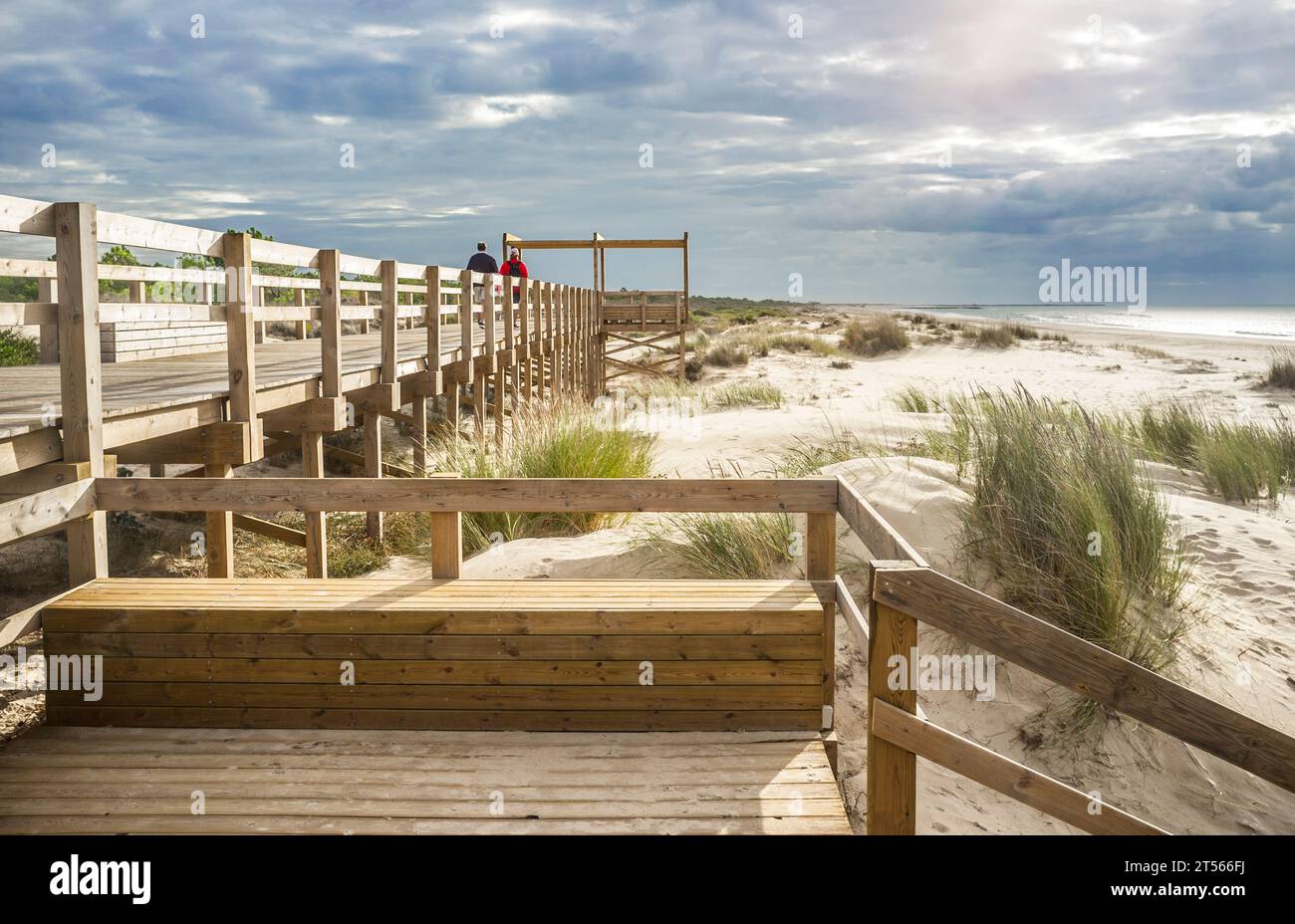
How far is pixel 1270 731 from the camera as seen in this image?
3354mm

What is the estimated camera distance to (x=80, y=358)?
196 inches

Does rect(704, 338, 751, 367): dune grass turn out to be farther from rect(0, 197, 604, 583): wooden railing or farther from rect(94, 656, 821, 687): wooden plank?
rect(94, 656, 821, 687): wooden plank

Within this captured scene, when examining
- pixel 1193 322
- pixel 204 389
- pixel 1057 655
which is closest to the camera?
pixel 1057 655

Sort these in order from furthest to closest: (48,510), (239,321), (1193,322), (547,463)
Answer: (1193,322) < (547,463) < (239,321) < (48,510)

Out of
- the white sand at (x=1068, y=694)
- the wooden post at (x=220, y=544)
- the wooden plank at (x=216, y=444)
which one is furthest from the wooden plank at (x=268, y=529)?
the wooden post at (x=220, y=544)

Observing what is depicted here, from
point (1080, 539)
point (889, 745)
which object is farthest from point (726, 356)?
point (889, 745)

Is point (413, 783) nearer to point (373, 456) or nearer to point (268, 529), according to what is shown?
→ point (268, 529)

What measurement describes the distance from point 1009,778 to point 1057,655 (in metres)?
0.42

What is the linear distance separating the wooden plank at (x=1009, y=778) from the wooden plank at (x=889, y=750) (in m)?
0.05

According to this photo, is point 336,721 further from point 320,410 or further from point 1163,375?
point 1163,375

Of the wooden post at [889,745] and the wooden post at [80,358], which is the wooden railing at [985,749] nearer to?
the wooden post at [889,745]

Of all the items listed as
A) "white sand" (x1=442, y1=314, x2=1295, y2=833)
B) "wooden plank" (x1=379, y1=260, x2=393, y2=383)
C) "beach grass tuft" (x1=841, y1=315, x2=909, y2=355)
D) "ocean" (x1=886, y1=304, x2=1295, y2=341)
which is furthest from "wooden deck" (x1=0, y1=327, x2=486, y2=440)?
"ocean" (x1=886, y1=304, x2=1295, y2=341)

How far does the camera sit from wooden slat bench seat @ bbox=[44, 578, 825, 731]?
439 cm

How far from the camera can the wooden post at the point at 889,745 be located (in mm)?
3281
